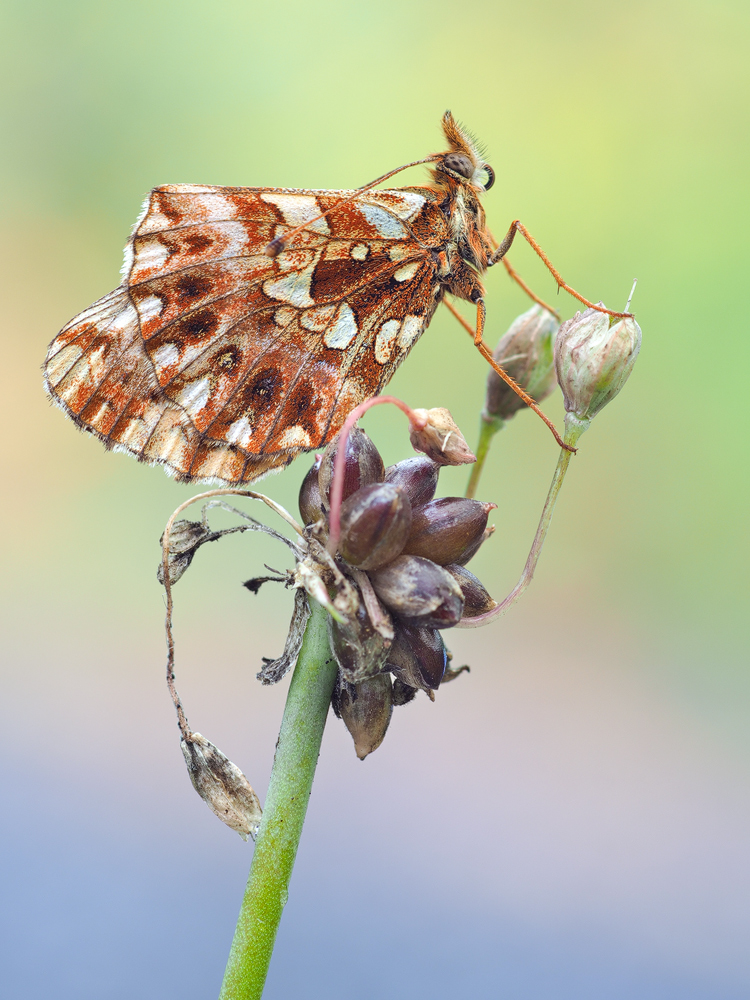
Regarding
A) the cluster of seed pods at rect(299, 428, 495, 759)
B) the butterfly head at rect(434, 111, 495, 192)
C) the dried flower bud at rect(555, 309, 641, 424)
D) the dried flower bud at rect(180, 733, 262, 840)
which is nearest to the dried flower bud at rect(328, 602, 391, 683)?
the cluster of seed pods at rect(299, 428, 495, 759)

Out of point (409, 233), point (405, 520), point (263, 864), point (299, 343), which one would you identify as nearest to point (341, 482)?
point (405, 520)

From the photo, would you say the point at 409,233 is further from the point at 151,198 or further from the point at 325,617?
the point at 325,617

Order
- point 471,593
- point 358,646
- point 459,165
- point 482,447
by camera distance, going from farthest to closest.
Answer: point 459,165
point 482,447
point 471,593
point 358,646

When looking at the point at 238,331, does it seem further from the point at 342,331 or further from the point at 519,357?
the point at 519,357

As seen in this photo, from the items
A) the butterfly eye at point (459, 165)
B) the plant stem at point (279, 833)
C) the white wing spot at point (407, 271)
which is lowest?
the plant stem at point (279, 833)

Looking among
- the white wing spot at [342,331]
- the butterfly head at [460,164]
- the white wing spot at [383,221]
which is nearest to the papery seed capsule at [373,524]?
the white wing spot at [342,331]

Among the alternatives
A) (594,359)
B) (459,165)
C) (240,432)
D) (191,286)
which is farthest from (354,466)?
(459,165)

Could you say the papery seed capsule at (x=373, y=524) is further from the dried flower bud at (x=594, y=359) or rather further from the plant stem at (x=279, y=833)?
the dried flower bud at (x=594, y=359)
